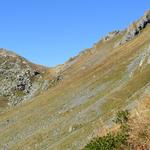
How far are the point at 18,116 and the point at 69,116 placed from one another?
4373 centimetres

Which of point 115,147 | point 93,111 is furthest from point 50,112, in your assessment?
point 115,147

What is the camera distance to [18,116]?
403 ft

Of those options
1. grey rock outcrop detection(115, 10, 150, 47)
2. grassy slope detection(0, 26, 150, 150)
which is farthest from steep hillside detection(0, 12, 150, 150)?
grey rock outcrop detection(115, 10, 150, 47)

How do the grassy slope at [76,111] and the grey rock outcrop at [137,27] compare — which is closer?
the grassy slope at [76,111]

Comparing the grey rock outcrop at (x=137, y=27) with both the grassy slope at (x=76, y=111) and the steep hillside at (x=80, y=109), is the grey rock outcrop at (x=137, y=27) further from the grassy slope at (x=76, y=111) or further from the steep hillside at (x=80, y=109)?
the grassy slope at (x=76, y=111)

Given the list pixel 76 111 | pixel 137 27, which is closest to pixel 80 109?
pixel 76 111

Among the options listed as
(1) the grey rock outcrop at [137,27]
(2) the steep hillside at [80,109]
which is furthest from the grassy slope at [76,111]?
(1) the grey rock outcrop at [137,27]

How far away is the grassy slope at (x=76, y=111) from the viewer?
60.6 meters

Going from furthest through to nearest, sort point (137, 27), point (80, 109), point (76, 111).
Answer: point (137, 27) → point (76, 111) → point (80, 109)

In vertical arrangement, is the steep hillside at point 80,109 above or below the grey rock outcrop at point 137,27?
below

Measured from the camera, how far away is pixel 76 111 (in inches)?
3312

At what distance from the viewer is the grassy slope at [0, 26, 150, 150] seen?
2384 inches

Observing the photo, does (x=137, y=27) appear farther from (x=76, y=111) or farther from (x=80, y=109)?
(x=76, y=111)

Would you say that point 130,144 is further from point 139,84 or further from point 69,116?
point 69,116
